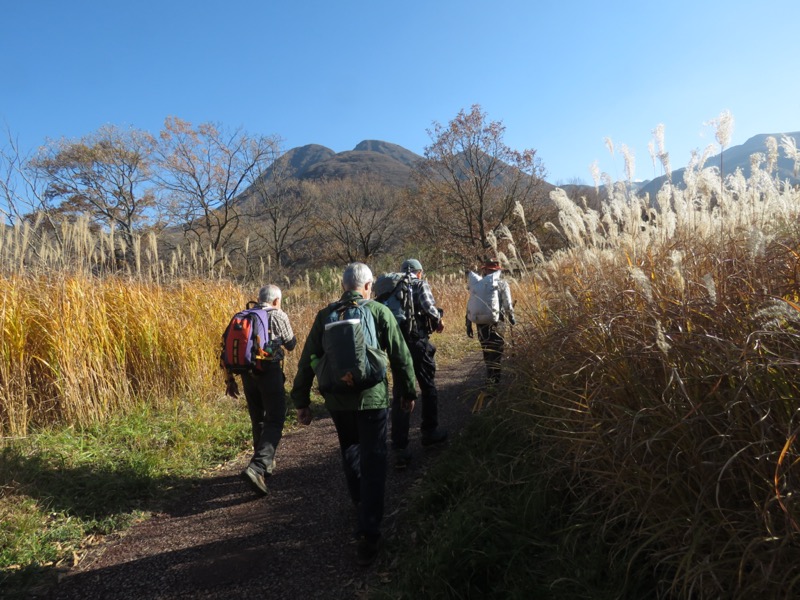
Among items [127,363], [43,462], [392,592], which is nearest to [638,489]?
[392,592]

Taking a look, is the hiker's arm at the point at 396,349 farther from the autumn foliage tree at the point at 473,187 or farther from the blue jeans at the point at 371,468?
the autumn foliage tree at the point at 473,187

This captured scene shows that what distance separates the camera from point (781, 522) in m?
1.54

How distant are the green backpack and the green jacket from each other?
65mm

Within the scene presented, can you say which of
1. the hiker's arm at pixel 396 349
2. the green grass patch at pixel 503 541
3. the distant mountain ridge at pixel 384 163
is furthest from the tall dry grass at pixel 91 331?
the distant mountain ridge at pixel 384 163

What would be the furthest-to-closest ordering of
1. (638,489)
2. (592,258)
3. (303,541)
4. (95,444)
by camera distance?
1. (95,444)
2. (592,258)
3. (303,541)
4. (638,489)

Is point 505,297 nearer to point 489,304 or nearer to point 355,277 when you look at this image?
point 489,304

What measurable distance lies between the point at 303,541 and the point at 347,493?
2.25 feet

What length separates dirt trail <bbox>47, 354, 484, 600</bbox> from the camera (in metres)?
2.72

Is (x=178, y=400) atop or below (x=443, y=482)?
atop

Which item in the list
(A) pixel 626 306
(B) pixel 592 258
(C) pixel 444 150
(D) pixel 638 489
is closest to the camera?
(D) pixel 638 489

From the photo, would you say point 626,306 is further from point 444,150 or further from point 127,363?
point 444,150

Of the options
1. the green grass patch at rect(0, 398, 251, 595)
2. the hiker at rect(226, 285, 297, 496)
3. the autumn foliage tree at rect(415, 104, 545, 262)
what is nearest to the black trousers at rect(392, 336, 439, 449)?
the hiker at rect(226, 285, 297, 496)

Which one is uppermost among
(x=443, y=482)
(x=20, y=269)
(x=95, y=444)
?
(x=20, y=269)

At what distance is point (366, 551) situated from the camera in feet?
9.14
